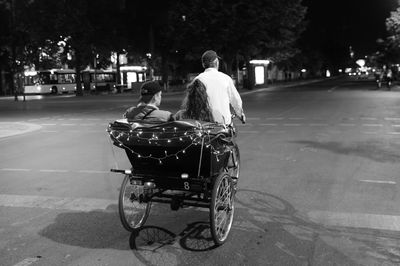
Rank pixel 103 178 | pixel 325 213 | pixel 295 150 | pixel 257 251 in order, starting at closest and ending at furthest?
pixel 257 251 < pixel 325 213 < pixel 103 178 < pixel 295 150

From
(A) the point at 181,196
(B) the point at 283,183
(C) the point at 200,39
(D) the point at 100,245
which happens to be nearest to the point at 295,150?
(B) the point at 283,183

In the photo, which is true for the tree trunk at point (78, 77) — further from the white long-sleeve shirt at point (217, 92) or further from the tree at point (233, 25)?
the white long-sleeve shirt at point (217, 92)

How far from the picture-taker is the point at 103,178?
799cm

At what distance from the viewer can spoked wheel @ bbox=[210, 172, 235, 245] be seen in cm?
457

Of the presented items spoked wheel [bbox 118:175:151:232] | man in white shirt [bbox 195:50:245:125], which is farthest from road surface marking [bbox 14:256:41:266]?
man in white shirt [bbox 195:50:245:125]

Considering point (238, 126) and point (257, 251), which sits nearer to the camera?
point (257, 251)

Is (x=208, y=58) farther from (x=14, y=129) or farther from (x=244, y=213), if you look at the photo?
(x=14, y=129)

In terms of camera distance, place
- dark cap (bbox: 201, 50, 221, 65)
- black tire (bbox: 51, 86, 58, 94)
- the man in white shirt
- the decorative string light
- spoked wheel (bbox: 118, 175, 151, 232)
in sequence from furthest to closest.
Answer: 1. black tire (bbox: 51, 86, 58, 94)
2. dark cap (bbox: 201, 50, 221, 65)
3. the man in white shirt
4. spoked wheel (bbox: 118, 175, 151, 232)
5. the decorative string light

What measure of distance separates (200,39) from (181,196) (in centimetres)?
3815

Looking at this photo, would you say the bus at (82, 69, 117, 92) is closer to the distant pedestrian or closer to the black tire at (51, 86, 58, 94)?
the black tire at (51, 86, 58, 94)

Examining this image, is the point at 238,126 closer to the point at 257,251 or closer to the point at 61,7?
the point at 257,251

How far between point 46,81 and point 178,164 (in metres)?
52.4

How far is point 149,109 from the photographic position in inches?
202

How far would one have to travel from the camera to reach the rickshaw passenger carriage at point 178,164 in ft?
15.4
